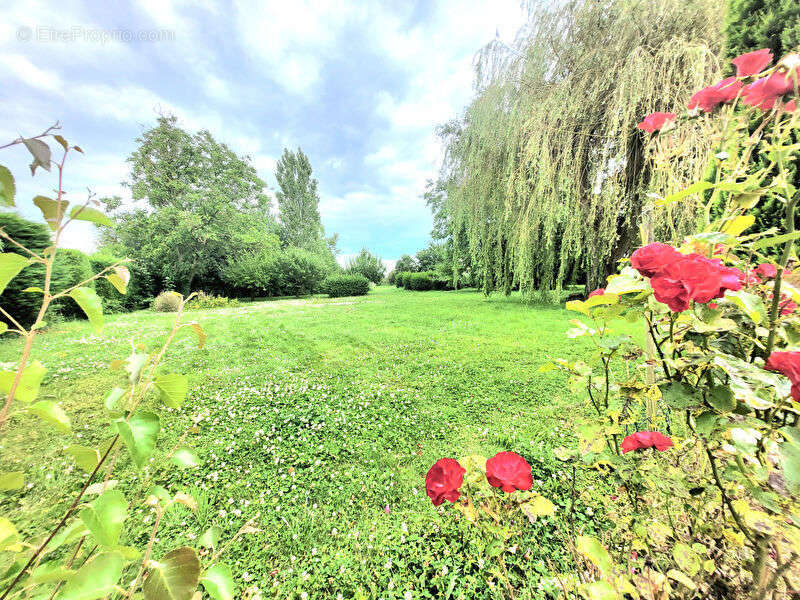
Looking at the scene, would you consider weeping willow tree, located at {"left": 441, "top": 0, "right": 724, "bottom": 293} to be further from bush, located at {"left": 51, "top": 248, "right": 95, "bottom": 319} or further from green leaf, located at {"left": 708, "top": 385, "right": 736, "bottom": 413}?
bush, located at {"left": 51, "top": 248, "right": 95, "bottom": 319}

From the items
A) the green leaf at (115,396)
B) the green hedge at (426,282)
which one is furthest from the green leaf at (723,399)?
the green hedge at (426,282)

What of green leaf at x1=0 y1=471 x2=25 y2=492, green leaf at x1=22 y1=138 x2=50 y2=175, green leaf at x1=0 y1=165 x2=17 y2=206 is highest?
green leaf at x1=22 y1=138 x2=50 y2=175

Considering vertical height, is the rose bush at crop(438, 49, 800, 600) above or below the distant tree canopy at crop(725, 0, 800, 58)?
below

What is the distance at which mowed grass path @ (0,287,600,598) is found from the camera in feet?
4.81

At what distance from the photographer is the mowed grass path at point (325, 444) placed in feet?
4.81

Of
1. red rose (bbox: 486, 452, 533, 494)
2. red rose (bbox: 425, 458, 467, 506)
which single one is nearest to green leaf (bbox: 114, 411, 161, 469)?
red rose (bbox: 425, 458, 467, 506)

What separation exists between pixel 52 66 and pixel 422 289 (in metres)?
19.7

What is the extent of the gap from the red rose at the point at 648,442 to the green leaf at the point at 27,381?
5.00ft

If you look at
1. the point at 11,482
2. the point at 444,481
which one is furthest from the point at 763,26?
the point at 11,482

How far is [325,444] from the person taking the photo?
92.3 inches

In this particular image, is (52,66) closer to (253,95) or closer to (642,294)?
(642,294)

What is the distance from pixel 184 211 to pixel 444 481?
17.8 m

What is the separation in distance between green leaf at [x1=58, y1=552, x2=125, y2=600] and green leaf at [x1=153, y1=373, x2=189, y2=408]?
0.80 feet

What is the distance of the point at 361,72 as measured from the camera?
11.2 m
